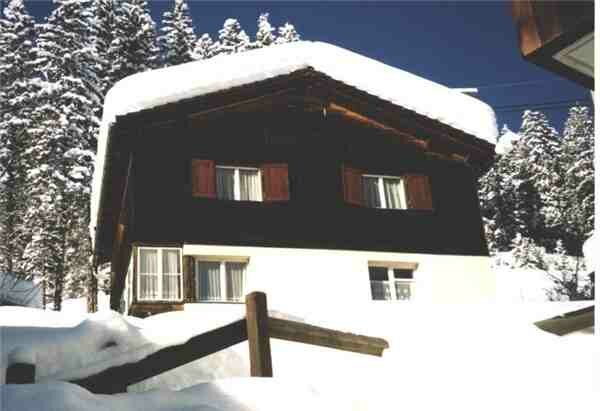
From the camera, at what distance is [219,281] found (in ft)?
44.7

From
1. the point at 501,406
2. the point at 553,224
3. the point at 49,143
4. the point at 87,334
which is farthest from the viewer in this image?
the point at 553,224

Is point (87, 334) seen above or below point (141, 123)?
below

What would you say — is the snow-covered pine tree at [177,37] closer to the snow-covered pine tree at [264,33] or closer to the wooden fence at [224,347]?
the snow-covered pine tree at [264,33]

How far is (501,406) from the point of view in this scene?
605 cm

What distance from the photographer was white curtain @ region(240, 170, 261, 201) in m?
14.8

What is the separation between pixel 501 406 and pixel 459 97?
1289 centimetres

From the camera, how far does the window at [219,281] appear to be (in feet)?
44.1

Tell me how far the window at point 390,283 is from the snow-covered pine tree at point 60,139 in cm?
1551

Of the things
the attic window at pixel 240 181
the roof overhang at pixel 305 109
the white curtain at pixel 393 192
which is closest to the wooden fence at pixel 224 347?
the attic window at pixel 240 181

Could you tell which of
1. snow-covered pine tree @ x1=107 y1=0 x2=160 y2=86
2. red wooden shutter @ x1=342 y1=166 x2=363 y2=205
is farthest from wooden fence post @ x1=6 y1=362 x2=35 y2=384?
snow-covered pine tree @ x1=107 y1=0 x2=160 y2=86

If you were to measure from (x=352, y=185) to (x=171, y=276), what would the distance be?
5.33 m

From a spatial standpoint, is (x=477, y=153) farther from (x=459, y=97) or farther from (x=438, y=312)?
(x=438, y=312)

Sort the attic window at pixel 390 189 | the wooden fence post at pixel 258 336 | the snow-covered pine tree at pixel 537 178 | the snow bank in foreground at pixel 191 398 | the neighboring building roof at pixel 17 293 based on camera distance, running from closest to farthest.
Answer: the snow bank in foreground at pixel 191 398 → the wooden fence post at pixel 258 336 → the attic window at pixel 390 189 → the neighboring building roof at pixel 17 293 → the snow-covered pine tree at pixel 537 178

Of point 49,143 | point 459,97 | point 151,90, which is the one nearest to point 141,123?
point 151,90
